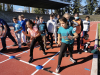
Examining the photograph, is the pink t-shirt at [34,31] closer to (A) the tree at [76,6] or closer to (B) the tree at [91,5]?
(A) the tree at [76,6]

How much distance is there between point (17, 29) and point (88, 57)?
3960 millimetres

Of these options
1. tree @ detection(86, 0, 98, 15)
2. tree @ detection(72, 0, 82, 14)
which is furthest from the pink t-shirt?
tree @ detection(86, 0, 98, 15)

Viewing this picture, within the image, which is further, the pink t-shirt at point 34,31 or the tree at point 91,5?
the tree at point 91,5

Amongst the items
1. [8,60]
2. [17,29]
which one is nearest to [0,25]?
[17,29]

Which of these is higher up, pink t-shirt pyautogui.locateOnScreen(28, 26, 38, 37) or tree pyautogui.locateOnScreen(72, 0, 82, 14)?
tree pyautogui.locateOnScreen(72, 0, 82, 14)

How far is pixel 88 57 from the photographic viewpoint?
13.7 feet

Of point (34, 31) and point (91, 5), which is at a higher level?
point (91, 5)

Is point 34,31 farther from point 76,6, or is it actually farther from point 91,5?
point 91,5

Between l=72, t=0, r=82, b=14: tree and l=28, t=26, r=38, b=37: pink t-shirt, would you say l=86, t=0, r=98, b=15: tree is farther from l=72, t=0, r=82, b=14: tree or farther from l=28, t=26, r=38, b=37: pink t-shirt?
l=28, t=26, r=38, b=37: pink t-shirt

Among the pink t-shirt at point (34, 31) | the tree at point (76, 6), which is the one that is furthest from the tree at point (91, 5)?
the pink t-shirt at point (34, 31)

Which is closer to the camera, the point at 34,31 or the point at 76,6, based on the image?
the point at 34,31

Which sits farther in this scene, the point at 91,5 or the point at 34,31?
the point at 91,5

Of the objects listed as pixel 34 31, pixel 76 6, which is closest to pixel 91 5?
pixel 76 6

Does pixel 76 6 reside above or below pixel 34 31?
above
